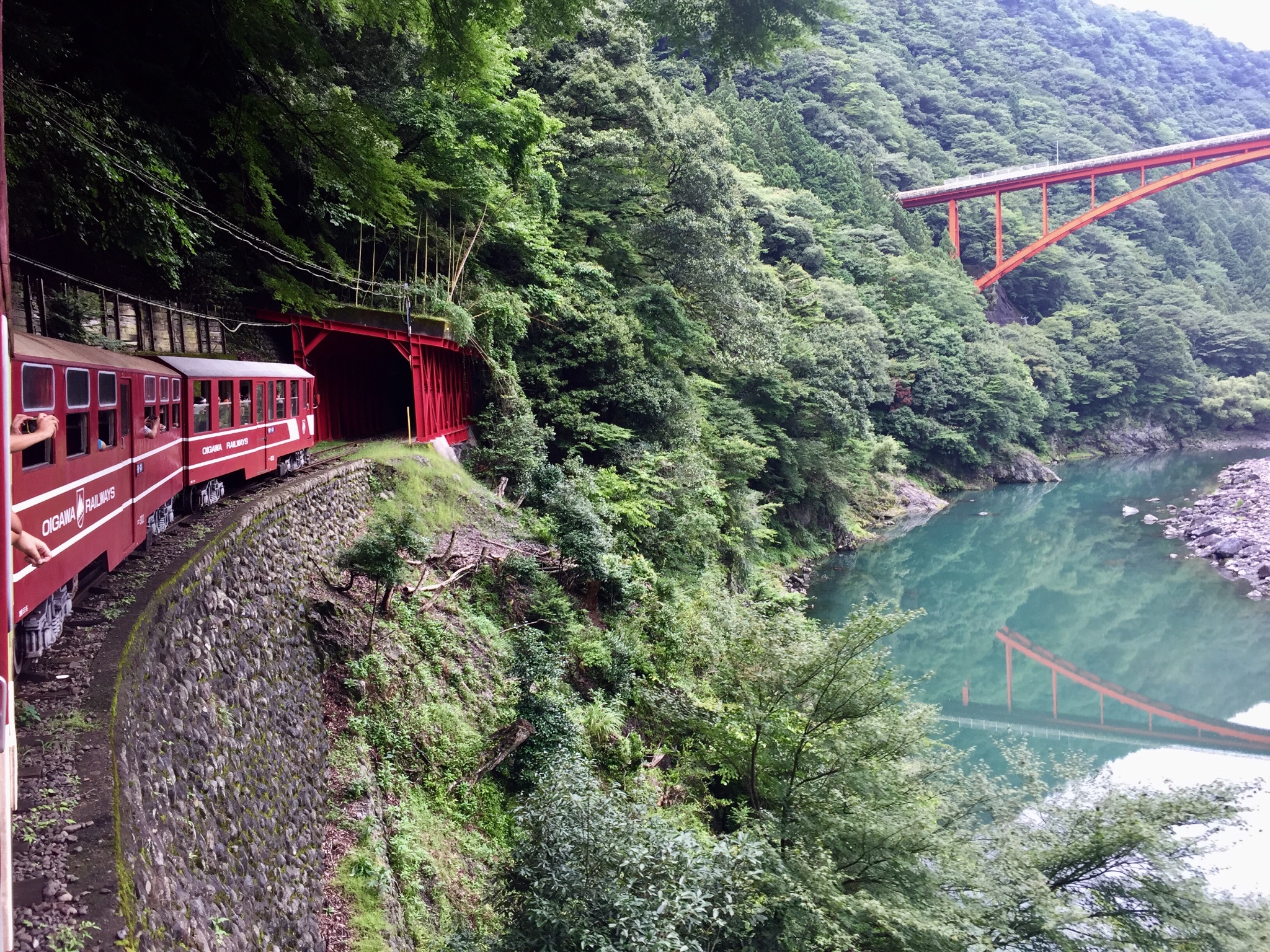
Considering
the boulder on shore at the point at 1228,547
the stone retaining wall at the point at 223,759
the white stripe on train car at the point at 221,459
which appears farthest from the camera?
the boulder on shore at the point at 1228,547

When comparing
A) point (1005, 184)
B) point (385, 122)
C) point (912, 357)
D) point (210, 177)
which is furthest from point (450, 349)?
point (1005, 184)

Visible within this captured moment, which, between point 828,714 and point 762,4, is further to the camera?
point 828,714

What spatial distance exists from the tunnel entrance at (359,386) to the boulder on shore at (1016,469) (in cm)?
3136

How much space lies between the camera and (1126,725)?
53.4ft

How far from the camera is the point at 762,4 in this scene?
22.1 feet

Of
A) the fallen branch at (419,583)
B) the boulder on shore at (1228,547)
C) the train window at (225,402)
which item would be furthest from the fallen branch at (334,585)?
the boulder on shore at (1228,547)

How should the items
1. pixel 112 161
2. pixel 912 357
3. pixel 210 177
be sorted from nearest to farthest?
pixel 112 161 → pixel 210 177 → pixel 912 357

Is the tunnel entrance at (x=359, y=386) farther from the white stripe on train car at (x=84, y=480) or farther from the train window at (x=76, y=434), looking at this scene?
the train window at (x=76, y=434)

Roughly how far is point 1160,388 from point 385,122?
5360 centimetres

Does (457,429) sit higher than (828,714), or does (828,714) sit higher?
(457,429)

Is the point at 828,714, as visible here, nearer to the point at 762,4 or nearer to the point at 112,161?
the point at 762,4

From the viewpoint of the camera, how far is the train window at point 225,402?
8.97 m

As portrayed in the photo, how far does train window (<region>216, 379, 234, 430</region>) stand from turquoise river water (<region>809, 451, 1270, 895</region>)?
9558mm

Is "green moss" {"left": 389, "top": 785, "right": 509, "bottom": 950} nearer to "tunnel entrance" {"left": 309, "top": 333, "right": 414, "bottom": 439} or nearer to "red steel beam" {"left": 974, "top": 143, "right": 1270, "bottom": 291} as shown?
"tunnel entrance" {"left": 309, "top": 333, "right": 414, "bottom": 439}
